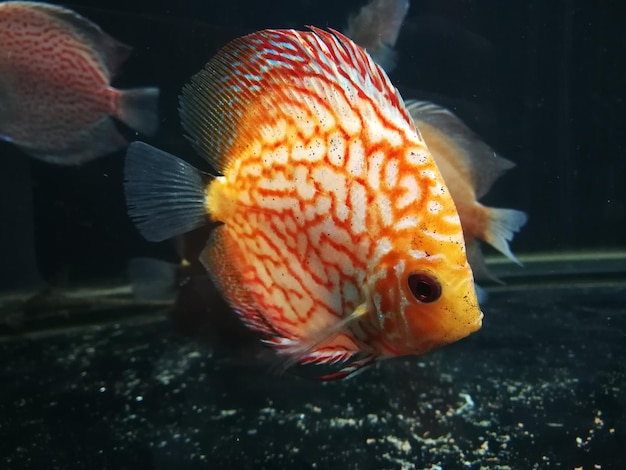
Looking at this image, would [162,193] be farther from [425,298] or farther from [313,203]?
[425,298]

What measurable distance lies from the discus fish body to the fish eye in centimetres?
193

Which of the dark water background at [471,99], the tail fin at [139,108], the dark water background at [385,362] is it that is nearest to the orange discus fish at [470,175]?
the dark water background at [385,362]

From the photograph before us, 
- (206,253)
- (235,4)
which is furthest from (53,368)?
(235,4)

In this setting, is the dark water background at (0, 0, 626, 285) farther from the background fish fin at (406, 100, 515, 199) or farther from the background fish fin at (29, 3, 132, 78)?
the background fish fin at (406, 100, 515, 199)

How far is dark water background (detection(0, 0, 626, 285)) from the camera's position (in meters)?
3.24

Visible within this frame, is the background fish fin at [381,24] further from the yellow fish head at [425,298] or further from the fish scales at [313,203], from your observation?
the yellow fish head at [425,298]

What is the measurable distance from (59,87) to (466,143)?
70.9 inches

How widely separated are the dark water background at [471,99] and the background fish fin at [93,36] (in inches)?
14.4

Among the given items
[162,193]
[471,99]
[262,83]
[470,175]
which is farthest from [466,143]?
[471,99]

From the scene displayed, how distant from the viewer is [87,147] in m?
2.63

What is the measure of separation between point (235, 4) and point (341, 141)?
2713 mm

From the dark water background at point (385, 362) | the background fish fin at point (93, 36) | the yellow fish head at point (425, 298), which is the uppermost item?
the background fish fin at point (93, 36)

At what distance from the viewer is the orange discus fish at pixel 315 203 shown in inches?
36.7

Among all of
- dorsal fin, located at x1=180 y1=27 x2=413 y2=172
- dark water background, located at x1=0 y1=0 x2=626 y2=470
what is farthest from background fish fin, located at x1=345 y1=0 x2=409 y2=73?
dorsal fin, located at x1=180 y1=27 x2=413 y2=172
